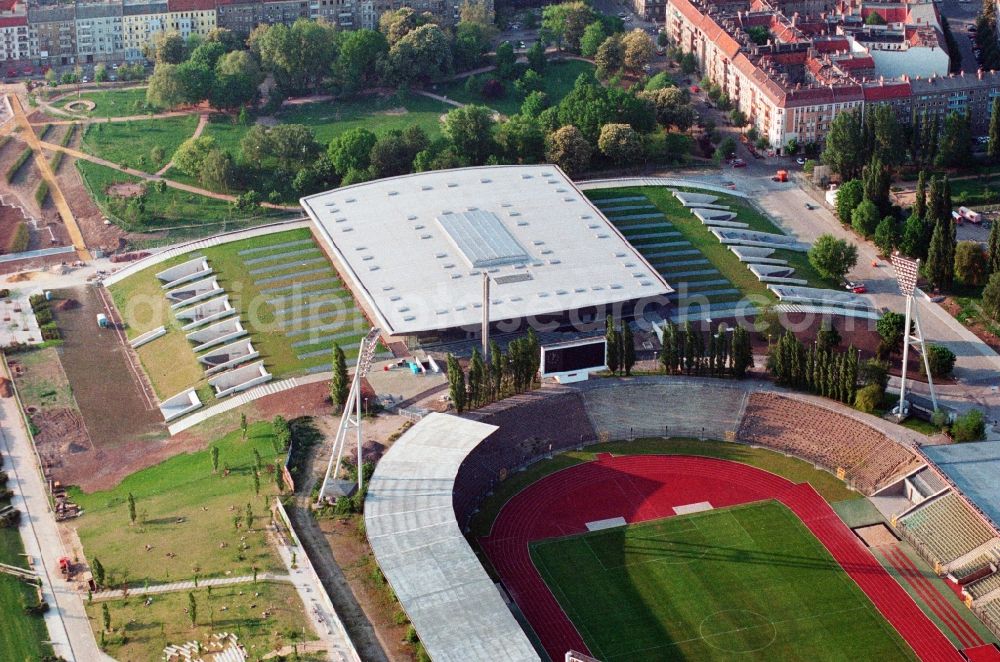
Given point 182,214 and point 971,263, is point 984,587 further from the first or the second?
point 182,214

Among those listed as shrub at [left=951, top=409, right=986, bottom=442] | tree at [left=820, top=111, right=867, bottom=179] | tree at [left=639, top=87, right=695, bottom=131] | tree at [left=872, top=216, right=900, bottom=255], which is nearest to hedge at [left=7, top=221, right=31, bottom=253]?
tree at [left=639, top=87, right=695, bottom=131]

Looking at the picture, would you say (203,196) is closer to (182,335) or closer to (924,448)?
(182,335)

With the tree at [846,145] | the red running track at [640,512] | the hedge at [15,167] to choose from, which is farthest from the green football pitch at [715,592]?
the hedge at [15,167]

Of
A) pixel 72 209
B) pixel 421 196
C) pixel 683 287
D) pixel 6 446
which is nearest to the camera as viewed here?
pixel 6 446

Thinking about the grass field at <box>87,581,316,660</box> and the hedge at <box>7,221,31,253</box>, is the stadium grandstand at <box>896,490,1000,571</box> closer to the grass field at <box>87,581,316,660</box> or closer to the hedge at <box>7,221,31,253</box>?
the grass field at <box>87,581,316,660</box>

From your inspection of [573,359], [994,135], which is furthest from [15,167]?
[994,135]

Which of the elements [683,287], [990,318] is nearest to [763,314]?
[683,287]
